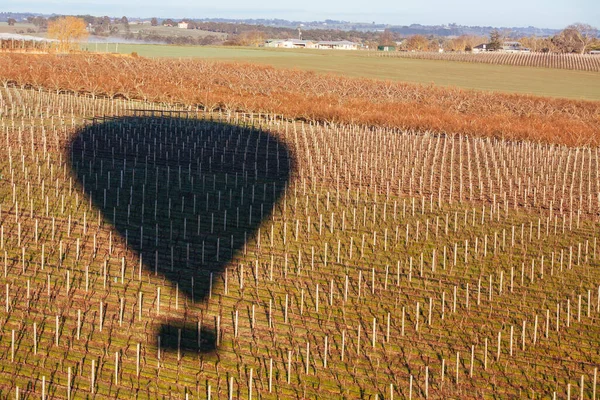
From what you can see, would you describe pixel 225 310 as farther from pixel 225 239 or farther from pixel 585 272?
pixel 585 272

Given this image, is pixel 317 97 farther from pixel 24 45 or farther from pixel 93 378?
pixel 24 45

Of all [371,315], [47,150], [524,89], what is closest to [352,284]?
[371,315]

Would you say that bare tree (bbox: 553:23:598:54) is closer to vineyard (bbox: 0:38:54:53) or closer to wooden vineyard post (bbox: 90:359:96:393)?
vineyard (bbox: 0:38:54:53)

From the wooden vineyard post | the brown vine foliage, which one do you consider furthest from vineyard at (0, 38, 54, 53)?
the wooden vineyard post

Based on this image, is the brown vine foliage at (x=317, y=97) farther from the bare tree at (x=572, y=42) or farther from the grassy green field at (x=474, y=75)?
the bare tree at (x=572, y=42)

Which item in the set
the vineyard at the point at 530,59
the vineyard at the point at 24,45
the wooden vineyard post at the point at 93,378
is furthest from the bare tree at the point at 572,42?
the wooden vineyard post at the point at 93,378
